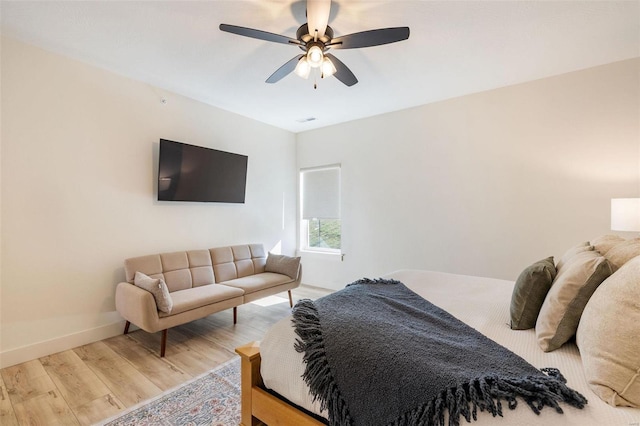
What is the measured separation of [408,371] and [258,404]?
2.74 ft

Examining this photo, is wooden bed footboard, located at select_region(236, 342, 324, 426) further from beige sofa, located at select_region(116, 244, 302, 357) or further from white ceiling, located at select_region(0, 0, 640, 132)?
white ceiling, located at select_region(0, 0, 640, 132)

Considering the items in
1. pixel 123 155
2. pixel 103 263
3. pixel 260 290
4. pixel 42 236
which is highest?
pixel 123 155

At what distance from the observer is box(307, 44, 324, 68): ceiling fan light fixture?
6.42 feet

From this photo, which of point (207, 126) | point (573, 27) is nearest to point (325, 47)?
point (573, 27)

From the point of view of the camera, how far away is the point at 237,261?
380 cm

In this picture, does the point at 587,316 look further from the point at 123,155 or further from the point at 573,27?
the point at 123,155

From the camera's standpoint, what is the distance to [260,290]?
3359 millimetres

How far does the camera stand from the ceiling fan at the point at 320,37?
177 cm

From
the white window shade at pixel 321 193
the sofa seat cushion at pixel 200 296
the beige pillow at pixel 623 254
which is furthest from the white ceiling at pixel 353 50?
the sofa seat cushion at pixel 200 296

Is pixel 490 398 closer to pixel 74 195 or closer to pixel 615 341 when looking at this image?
pixel 615 341

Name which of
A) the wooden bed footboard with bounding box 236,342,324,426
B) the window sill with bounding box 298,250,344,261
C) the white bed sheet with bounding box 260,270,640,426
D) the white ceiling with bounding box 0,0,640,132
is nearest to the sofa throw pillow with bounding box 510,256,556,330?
the white bed sheet with bounding box 260,270,640,426

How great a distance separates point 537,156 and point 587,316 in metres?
2.58

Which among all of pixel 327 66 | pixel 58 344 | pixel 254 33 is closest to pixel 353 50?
pixel 327 66

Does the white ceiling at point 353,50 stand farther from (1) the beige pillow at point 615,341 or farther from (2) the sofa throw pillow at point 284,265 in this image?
(2) the sofa throw pillow at point 284,265
